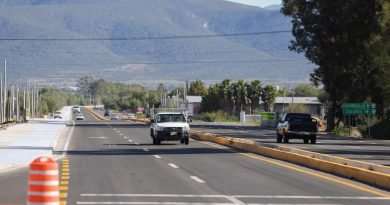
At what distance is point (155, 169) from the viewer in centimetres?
2523

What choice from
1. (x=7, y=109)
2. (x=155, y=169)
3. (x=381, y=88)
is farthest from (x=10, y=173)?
(x=7, y=109)

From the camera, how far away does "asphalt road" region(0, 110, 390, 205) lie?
56.1ft

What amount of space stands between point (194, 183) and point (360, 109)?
48297 mm

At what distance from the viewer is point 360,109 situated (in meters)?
66.9

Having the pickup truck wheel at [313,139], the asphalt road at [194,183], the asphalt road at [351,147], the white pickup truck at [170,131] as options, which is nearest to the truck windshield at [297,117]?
the pickup truck wheel at [313,139]

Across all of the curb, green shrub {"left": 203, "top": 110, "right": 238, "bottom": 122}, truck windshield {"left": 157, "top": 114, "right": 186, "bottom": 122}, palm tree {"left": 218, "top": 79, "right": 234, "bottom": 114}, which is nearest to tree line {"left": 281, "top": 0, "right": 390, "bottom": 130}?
truck windshield {"left": 157, "top": 114, "right": 186, "bottom": 122}

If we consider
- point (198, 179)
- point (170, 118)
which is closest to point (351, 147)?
point (170, 118)

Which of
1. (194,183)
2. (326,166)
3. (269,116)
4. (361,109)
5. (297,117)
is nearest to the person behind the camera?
(194,183)

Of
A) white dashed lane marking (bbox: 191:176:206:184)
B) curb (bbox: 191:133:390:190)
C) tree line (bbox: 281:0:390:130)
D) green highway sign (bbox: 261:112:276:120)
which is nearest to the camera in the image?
curb (bbox: 191:133:390:190)

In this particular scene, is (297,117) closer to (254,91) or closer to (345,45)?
(345,45)

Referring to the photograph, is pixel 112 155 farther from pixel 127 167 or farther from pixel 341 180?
pixel 341 180

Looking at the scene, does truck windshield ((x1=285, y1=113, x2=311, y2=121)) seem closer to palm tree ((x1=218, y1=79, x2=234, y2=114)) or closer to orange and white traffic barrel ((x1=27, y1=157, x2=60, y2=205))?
orange and white traffic barrel ((x1=27, y1=157, x2=60, y2=205))

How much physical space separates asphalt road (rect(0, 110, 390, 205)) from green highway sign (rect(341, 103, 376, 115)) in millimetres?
37103

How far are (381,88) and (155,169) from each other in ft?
157
